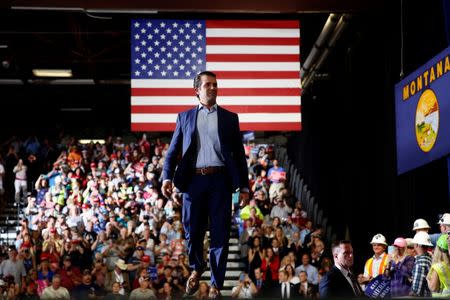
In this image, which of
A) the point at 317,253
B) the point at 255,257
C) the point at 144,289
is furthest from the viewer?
the point at 255,257

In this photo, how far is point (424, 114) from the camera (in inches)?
427

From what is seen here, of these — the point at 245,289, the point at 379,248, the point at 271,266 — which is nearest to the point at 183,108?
the point at 379,248

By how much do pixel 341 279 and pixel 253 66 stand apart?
654 centimetres

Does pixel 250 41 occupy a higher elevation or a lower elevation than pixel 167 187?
higher

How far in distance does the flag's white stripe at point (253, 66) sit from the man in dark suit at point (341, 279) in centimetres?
611

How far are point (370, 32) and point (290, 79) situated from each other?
5421 millimetres

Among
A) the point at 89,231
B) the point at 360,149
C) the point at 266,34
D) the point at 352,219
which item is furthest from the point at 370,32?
the point at 89,231

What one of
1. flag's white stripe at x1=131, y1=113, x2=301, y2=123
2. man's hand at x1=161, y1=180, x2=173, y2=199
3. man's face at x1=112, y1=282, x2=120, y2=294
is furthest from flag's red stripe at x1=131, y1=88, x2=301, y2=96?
man's hand at x1=161, y1=180, x2=173, y2=199

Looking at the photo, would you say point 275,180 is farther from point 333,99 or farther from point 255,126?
point 255,126

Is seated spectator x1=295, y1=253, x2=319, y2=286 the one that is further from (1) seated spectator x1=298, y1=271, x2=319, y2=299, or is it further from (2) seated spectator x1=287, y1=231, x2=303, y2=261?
(2) seated spectator x1=287, y1=231, x2=303, y2=261

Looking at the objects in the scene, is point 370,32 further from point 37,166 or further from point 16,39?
point 37,166

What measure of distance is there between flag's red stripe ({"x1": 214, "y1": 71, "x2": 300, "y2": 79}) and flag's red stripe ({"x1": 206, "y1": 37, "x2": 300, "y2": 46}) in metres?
0.39

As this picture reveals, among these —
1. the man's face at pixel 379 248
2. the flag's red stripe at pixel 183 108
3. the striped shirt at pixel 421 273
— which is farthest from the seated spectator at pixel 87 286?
the striped shirt at pixel 421 273

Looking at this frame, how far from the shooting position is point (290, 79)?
1266 cm
